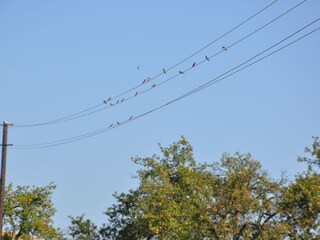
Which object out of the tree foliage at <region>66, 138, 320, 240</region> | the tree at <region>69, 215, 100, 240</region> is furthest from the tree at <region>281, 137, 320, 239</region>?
the tree at <region>69, 215, 100, 240</region>

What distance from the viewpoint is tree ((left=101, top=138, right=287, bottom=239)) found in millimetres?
46812

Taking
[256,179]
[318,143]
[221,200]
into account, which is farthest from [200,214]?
[318,143]

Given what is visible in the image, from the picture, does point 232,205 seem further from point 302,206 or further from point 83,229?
point 83,229

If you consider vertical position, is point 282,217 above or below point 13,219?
below

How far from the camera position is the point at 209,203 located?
4950 cm

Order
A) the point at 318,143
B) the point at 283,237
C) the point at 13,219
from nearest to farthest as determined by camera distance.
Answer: the point at 283,237
the point at 318,143
the point at 13,219

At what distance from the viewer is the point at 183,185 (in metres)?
55.0

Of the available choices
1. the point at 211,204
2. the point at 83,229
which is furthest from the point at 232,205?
the point at 83,229

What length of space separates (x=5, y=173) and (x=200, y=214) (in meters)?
17.6

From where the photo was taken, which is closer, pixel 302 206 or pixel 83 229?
pixel 302 206

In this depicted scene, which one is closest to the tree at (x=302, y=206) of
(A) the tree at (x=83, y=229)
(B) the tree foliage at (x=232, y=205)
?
(B) the tree foliage at (x=232, y=205)

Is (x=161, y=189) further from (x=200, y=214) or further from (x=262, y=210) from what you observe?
(x=262, y=210)

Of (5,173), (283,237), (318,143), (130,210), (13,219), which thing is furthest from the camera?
(130,210)

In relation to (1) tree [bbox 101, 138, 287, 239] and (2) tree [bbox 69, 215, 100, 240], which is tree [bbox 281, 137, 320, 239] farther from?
(2) tree [bbox 69, 215, 100, 240]
